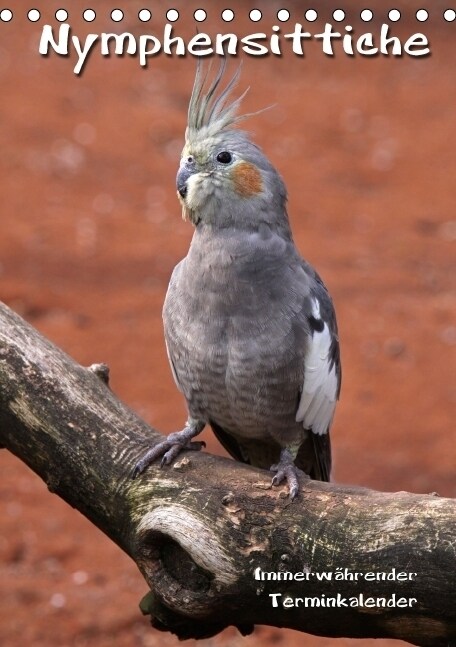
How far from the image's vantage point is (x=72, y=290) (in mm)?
9281

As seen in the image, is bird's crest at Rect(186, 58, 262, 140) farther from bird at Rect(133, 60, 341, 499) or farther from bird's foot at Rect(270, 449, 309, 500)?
bird's foot at Rect(270, 449, 309, 500)

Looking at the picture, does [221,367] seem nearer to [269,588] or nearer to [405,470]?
[269,588]

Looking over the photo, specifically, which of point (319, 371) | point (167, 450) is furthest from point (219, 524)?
point (319, 371)

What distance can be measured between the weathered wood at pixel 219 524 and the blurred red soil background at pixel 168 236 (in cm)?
244

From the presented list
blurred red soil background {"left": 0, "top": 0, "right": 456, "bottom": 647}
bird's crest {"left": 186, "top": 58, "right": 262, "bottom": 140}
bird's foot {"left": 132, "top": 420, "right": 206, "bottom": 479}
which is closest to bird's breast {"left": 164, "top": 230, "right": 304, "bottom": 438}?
bird's foot {"left": 132, "top": 420, "right": 206, "bottom": 479}

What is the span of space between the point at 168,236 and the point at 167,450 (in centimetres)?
604

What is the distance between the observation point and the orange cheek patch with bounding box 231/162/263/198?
4.41 metres

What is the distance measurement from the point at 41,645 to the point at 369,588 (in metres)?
3.12

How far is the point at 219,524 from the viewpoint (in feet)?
12.4

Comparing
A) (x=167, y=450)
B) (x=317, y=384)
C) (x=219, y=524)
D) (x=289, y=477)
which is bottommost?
(x=219, y=524)

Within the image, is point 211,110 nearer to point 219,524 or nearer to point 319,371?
point 319,371

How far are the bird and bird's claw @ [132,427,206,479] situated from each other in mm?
12

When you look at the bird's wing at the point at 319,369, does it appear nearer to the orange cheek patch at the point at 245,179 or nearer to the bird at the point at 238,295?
the bird at the point at 238,295

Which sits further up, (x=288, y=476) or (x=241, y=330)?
(x=241, y=330)
